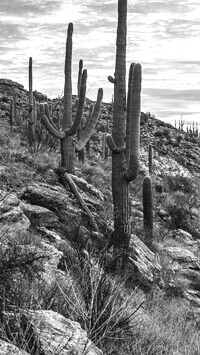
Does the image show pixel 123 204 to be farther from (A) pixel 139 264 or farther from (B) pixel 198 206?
(B) pixel 198 206

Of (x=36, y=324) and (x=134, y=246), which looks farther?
(x=134, y=246)

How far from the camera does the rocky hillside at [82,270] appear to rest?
5.19 metres

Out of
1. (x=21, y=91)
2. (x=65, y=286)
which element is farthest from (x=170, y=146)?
(x=65, y=286)

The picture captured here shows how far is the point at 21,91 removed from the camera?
52219 mm

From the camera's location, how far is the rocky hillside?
5.19 meters

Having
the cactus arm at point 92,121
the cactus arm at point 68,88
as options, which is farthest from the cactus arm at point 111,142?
the cactus arm at point 68,88

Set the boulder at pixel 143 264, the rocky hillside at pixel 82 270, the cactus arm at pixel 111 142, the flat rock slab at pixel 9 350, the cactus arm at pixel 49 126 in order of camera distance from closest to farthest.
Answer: the flat rock slab at pixel 9 350, the rocky hillside at pixel 82 270, the boulder at pixel 143 264, the cactus arm at pixel 111 142, the cactus arm at pixel 49 126

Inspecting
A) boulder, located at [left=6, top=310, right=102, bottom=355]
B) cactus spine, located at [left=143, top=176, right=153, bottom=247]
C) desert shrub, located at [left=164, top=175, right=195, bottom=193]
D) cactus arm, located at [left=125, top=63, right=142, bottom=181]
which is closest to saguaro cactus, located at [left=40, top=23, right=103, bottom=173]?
cactus spine, located at [left=143, top=176, right=153, bottom=247]

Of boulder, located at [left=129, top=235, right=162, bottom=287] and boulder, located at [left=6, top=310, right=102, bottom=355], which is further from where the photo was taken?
boulder, located at [left=129, top=235, right=162, bottom=287]

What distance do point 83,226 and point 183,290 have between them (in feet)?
9.84

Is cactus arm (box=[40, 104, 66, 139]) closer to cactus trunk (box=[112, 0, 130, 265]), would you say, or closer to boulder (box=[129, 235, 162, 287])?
cactus trunk (box=[112, 0, 130, 265])

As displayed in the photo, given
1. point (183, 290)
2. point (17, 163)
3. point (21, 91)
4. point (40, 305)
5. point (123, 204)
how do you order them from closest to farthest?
point (40, 305)
point (123, 204)
point (183, 290)
point (17, 163)
point (21, 91)

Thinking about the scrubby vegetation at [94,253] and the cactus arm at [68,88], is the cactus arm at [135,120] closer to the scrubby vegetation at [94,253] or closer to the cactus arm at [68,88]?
the scrubby vegetation at [94,253]

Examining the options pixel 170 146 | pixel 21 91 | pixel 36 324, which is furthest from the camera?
pixel 21 91
